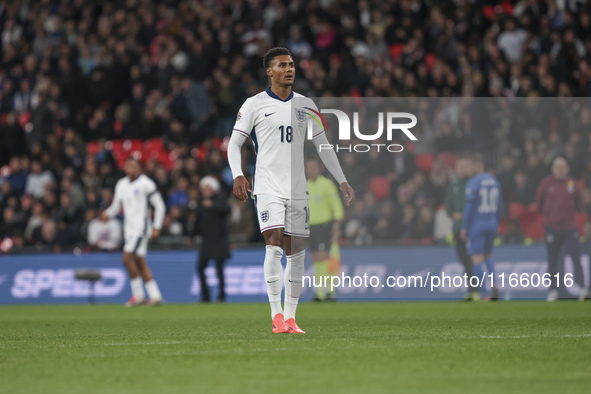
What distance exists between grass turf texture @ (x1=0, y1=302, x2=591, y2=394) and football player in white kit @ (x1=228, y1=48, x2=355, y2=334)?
0.46m

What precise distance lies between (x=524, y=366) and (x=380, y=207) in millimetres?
9687

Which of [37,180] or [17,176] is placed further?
[17,176]

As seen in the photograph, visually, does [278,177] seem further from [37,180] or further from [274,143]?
[37,180]

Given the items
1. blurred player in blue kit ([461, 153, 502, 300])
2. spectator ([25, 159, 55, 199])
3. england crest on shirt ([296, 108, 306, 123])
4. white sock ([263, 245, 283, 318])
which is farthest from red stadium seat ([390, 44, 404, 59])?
white sock ([263, 245, 283, 318])

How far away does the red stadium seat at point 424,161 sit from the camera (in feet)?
50.2

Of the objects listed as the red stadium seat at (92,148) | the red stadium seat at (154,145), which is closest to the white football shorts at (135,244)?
the red stadium seat at (154,145)

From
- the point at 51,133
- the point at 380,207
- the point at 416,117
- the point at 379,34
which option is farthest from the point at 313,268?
the point at 51,133

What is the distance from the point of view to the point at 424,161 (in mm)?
15359

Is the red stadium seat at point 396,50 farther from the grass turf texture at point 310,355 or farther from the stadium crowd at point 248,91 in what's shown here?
the grass turf texture at point 310,355

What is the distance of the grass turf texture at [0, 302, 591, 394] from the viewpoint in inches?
214

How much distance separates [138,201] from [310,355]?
32.4 feet

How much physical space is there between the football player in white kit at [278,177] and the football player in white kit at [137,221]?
738 cm

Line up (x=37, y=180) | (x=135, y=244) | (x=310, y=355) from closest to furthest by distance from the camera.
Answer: (x=310, y=355) < (x=135, y=244) < (x=37, y=180)

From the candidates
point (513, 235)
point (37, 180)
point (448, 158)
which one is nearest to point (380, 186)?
point (448, 158)
